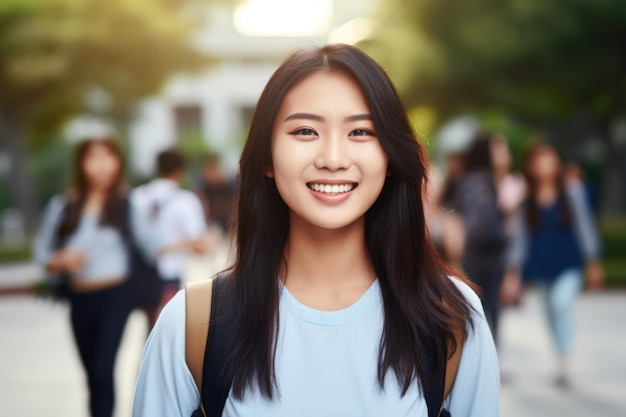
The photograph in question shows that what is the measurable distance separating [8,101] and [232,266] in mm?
26029

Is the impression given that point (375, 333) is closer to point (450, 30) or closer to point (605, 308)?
point (605, 308)

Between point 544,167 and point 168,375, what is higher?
point 544,167

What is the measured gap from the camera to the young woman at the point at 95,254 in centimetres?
557

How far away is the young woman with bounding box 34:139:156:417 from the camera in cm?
557

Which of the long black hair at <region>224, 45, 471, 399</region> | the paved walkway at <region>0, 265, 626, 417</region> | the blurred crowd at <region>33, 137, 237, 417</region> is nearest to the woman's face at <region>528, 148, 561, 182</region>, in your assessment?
the paved walkway at <region>0, 265, 626, 417</region>

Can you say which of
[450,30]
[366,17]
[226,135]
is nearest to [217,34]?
[226,135]

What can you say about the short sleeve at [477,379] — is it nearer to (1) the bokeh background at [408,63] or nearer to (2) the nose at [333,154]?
(2) the nose at [333,154]

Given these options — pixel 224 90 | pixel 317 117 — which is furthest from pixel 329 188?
pixel 224 90

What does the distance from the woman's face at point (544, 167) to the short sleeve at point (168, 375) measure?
6.05 meters

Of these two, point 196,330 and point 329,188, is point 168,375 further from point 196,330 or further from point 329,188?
point 329,188

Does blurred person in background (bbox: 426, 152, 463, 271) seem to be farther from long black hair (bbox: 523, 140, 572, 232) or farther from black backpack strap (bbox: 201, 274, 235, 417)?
black backpack strap (bbox: 201, 274, 235, 417)

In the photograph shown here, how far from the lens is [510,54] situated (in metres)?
20.5

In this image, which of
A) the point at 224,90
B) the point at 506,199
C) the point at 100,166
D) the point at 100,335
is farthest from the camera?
the point at 224,90

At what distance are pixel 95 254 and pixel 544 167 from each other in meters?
3.49
